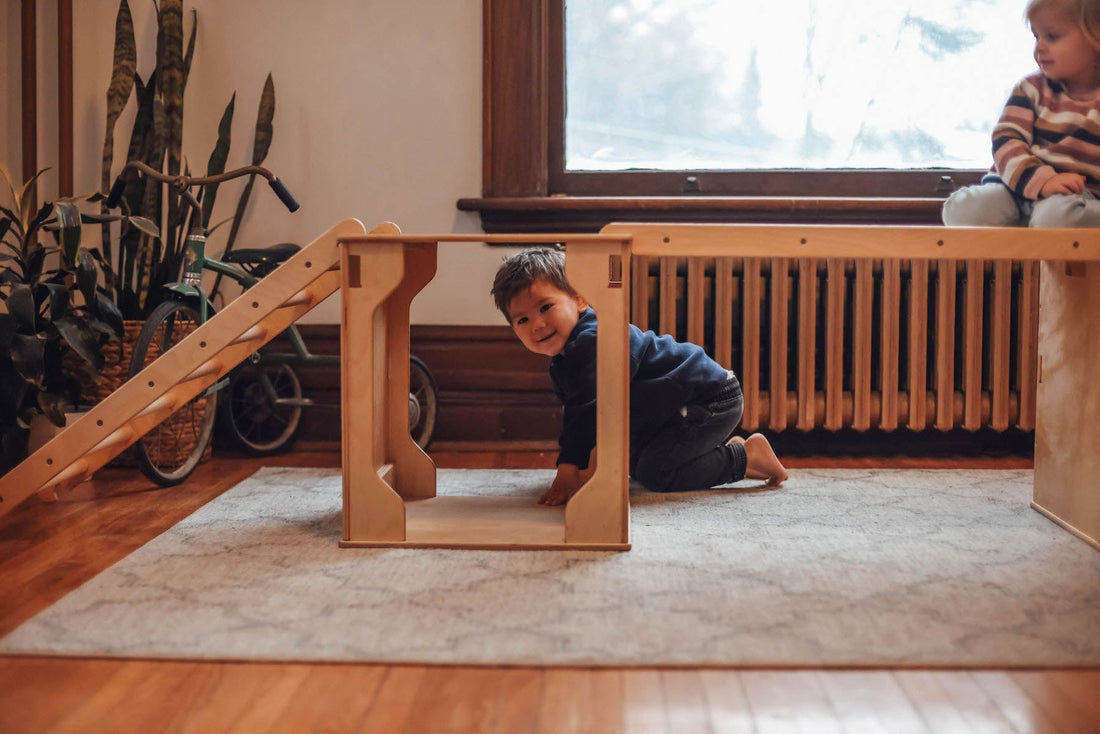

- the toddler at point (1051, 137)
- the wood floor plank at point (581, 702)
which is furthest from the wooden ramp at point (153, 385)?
the toddler at point (1051, 137)

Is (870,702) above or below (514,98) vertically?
below

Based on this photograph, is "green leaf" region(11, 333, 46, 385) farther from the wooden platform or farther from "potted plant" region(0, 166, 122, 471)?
the wooden platform

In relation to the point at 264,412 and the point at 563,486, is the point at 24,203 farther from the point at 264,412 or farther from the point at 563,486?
Result: the point at 563,486

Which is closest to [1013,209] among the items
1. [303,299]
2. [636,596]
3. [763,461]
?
[763,461]

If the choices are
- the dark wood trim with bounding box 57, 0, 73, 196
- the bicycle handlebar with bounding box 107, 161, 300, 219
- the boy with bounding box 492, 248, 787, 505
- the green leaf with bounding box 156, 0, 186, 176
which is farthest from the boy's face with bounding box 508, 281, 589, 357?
the dark wood trim with bounding box 57, 0, 73, 196

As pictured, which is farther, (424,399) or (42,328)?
(424,399)

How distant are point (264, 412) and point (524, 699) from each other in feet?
6.06

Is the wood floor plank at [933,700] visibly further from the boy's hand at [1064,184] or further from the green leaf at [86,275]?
the green leaf at [86,275]

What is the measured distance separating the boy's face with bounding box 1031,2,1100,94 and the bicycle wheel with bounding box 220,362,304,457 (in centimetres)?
184

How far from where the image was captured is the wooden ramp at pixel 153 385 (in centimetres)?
164

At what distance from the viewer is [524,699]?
1.03 m

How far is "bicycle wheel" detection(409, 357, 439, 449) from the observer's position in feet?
8.66

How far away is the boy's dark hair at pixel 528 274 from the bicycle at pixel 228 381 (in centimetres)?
59

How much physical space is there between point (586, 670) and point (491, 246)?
178 cm
